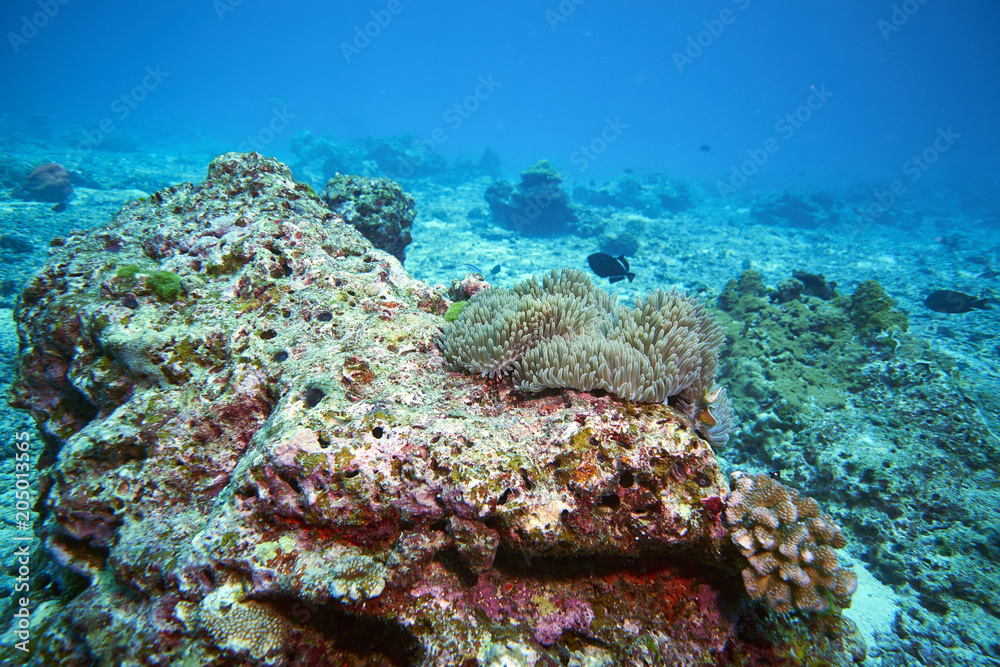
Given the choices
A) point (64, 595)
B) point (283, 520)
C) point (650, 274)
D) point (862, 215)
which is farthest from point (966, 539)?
point (862, 215)

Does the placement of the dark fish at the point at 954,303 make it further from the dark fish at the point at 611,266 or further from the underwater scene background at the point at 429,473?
the dark fish at the point at 611,266

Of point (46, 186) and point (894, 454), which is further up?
point (46, 186)

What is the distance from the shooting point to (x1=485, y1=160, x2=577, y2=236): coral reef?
64.6 feet

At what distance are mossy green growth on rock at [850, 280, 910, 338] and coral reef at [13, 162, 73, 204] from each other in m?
26.5

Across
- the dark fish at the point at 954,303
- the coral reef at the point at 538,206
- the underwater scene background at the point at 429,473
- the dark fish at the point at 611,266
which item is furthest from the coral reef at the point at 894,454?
the coral reef at the point at 538,206

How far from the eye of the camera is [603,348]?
9.30 feet

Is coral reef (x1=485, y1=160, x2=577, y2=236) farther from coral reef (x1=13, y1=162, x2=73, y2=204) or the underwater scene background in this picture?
coral reef (x1=13, y1=162, x2=73, y2=204)

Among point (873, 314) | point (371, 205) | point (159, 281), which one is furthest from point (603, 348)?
point (873, 314)

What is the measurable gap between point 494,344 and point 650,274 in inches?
505

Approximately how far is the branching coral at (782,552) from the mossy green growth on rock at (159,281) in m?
4.78

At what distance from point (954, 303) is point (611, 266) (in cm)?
1031

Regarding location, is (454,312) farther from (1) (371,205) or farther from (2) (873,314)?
(2) (873,314)

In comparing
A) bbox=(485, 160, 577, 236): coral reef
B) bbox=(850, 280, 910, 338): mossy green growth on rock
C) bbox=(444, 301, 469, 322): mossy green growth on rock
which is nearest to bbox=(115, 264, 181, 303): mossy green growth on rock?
bbox=(444, 301, 469, 322): mossy green growth on rock

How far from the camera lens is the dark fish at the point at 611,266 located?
7.89m
